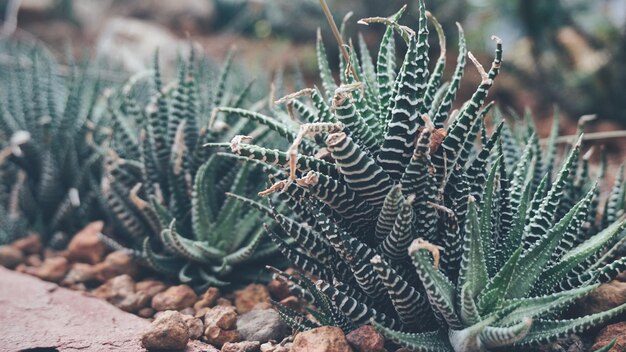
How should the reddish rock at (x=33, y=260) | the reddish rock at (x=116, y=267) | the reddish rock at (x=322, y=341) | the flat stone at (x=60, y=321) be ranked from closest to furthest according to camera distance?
the reddish rock at (x=322, y=341) < the flat stone at (x=60, y=321) < the reddish rock at (x=116, y=267) < the reddish rock at (x=33, y=260)

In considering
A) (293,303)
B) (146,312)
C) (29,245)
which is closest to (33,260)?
(29,245)

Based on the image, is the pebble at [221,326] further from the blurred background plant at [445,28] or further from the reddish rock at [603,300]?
the blurred background plant at [445,28]

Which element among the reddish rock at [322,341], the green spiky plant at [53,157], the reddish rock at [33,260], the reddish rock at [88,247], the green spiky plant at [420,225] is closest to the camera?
the green spiky plant at [420,225]

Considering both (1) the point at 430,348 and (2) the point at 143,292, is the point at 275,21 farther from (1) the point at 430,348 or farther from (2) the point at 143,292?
(1) the point at 430,348

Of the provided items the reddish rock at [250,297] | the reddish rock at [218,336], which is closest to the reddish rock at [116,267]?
the reddish rock at [250,297]

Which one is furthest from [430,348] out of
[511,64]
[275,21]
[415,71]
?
[275,21]

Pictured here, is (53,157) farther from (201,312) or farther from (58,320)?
(201,312)
